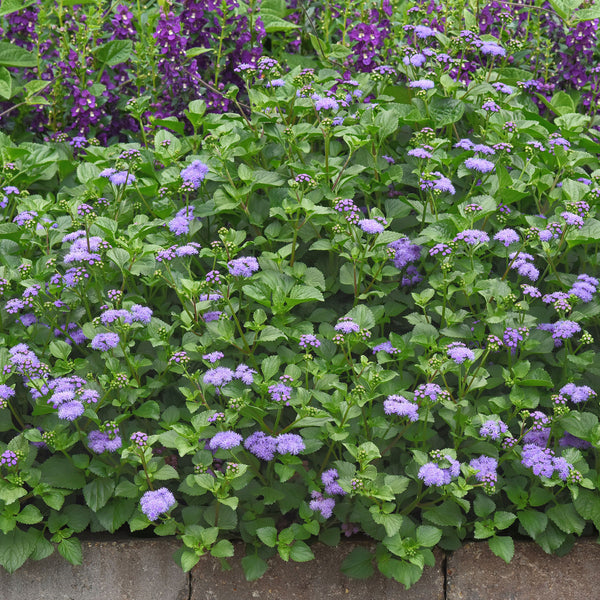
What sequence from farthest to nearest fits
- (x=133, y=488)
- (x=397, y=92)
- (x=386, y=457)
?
(x=397, y=92) < (x=386, y=457) < (x=133, y=488)

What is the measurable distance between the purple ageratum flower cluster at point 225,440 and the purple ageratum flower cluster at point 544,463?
2.86 ft

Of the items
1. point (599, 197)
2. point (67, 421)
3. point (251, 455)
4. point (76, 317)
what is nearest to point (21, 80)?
point (76, 317)

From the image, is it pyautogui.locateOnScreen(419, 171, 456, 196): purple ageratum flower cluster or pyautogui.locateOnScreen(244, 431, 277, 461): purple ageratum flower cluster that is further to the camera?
pyautogui.locateOnScreen(419, 171, 456, 196): purple ageratum flower cluster

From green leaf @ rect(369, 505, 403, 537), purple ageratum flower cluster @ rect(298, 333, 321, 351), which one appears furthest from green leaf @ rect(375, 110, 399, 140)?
green leaf @ rect(369, 505, 403, 537)

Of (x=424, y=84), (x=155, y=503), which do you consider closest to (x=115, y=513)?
(x=155, y=503)

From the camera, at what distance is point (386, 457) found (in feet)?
8.70

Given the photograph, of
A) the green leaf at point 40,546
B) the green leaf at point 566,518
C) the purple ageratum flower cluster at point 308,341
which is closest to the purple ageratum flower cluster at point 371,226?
the purple ageratum flower cluster at point 308,341

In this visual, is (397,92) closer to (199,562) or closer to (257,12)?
(257,12)

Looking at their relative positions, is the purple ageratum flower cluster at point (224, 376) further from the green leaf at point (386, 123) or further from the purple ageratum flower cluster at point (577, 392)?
the green leaf at point (386, 123)

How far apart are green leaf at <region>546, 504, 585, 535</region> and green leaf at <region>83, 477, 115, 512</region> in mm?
1366

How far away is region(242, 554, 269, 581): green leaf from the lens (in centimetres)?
243

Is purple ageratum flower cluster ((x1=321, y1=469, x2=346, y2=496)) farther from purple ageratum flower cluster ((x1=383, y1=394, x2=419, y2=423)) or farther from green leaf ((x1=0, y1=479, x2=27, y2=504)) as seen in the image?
green leaf ((x1=0, y1=479, x2=27, y2=504))

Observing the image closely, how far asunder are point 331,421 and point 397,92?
1.69 meters

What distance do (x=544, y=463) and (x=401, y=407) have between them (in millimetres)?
468
